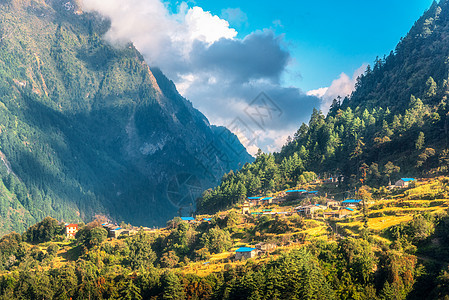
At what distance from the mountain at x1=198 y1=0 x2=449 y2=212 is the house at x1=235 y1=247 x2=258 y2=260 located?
31381 mm

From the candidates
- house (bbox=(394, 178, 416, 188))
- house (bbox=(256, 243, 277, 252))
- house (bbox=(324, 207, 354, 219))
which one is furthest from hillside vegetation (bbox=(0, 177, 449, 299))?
house (bbox=(394, 178, 416, 188))

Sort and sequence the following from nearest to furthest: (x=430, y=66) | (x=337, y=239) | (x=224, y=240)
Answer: (x=337, y=239) → (x=224, y=240) → (x=430, y=66)

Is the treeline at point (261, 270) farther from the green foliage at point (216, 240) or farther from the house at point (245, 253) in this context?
the house at point (245, 253)

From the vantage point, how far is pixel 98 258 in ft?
237

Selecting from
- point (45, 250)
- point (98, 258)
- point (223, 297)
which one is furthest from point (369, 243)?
point (45, 250)

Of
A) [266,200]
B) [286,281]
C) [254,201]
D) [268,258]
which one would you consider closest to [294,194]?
[266,200]

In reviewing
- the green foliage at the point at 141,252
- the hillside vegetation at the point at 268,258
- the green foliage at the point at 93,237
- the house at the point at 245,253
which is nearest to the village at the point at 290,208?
the house at the point at 245,253

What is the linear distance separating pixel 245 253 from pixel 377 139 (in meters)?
48.2

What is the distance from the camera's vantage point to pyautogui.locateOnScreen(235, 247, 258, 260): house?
61088 mm

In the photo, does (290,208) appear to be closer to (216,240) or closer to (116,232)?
(216,240)

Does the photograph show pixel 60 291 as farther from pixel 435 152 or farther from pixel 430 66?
pixel 430 66

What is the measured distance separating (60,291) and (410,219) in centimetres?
4479

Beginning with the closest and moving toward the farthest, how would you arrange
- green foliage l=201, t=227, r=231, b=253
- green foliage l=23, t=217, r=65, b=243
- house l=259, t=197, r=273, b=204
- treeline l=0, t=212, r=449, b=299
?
treeline l=0, t=212, r=449, b=299 < green foliage l=201, t=227, r=231, b=253 < green foliage l=23, t=217, r=65, b=243 < house l=259, t=197, r=273, b=204

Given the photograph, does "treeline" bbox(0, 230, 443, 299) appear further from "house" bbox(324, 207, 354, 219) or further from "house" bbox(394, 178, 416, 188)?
"house" bbox(394, 178, 416, 188)
